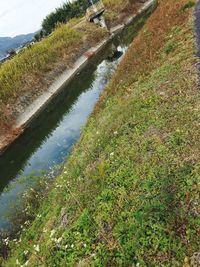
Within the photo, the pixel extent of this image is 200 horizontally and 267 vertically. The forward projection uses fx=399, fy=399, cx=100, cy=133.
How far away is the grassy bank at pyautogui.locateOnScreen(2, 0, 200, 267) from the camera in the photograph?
9758 millimetres

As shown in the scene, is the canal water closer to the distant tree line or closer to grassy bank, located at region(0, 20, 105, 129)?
grassy bank, located at region(0, 20, 105, 129)

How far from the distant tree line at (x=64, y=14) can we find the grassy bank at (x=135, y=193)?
79.6 metres

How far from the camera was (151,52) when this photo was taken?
2802 cm

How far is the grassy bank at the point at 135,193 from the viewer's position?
976 centimetres

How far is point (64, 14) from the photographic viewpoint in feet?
321

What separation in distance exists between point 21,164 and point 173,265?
800 inches

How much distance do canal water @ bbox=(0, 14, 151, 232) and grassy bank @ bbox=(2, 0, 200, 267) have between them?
5298mm

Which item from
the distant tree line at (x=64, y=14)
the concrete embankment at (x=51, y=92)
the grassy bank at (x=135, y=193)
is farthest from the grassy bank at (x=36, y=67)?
the distant tree line at (x=64, y=14)

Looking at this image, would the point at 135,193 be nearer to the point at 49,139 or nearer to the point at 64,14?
the point at 49,139

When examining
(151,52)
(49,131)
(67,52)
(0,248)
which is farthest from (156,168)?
(67,52)

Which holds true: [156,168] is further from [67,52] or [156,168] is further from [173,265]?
[67,52]

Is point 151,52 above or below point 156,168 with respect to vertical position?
below

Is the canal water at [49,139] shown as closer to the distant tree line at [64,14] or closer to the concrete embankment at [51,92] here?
the concrete embankment at [51,92]

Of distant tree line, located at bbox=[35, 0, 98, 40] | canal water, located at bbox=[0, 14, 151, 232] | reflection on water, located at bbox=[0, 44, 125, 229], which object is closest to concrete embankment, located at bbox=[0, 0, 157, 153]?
canal water, located at bbox=[0, 14, 151, 232]
